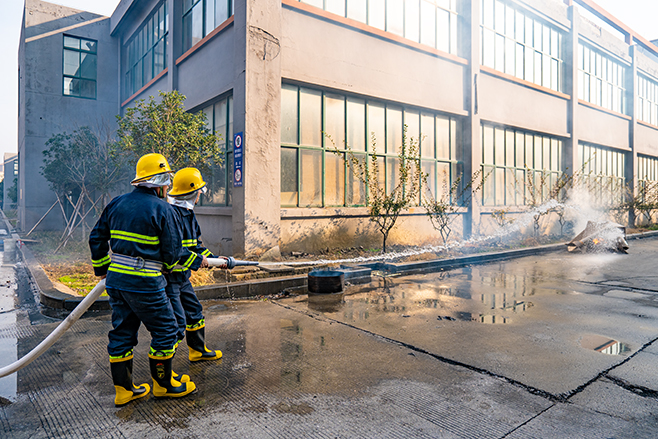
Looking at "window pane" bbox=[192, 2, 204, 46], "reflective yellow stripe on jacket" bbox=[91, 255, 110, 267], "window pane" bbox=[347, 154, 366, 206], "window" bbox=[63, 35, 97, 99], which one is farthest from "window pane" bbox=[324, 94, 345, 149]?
"window" bbox=[63, 35, 97, 99]

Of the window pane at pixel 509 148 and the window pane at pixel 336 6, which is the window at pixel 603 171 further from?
the window pane at pixel 336 6

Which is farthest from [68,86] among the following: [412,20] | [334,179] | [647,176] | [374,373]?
[647,176]

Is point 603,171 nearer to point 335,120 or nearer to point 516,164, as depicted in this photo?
point 516,164

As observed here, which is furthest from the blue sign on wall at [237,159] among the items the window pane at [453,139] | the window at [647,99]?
the window at [647,99]

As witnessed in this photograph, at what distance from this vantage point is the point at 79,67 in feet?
67.7

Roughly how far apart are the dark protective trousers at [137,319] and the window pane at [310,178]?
25.3ft

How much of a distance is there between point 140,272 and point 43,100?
20.8m

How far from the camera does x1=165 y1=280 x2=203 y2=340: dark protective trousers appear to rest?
3768 mm

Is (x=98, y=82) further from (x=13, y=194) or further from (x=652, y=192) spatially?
(x=652, y=192)

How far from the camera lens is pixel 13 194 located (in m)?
30.5

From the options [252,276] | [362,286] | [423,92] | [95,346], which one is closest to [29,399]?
[95,346]

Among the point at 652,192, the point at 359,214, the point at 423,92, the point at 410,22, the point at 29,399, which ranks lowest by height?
the point at 29,399

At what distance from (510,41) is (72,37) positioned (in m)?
20.0

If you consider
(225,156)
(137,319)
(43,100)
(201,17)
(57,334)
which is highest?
(201,17)
